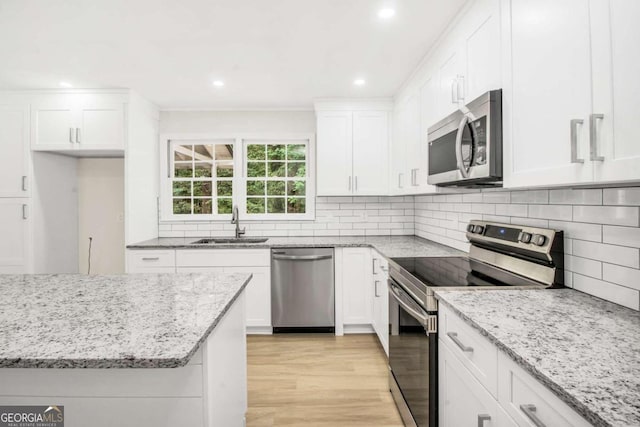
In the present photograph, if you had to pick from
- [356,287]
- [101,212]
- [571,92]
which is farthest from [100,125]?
[571,92]

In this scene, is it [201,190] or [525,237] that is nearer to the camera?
[525,237]

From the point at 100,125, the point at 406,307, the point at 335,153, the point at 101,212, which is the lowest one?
the point at 406,307

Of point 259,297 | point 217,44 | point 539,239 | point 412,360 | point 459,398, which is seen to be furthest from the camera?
point 259,297

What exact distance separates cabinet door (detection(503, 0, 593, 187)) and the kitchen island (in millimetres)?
1288

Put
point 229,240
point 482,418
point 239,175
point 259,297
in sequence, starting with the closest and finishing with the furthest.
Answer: point 482,418 → point 259,297 → point 229,240 → point 239,175

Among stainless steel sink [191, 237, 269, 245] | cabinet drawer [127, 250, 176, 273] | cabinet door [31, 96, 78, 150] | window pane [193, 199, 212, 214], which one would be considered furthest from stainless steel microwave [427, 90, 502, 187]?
cabinet door [31, 96, 78, 150]

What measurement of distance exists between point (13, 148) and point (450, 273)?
402 centimetres

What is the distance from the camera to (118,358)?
2.85ft

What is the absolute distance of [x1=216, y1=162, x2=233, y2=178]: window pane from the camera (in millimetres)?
4051

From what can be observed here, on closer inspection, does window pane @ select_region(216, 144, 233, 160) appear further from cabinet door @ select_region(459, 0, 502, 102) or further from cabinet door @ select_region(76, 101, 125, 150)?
cabinet door @ select_region(459, 0, 502, 102)

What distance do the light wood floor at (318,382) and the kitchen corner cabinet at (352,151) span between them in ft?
5.01

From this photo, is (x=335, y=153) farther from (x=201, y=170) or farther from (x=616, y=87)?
(x=616, y=87)

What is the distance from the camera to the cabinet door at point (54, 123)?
3260 millimetres

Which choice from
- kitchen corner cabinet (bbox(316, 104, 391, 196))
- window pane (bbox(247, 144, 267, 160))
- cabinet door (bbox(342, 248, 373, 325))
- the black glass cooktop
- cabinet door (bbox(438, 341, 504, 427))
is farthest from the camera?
window pane (bbox(247, 144, 267, 160))
